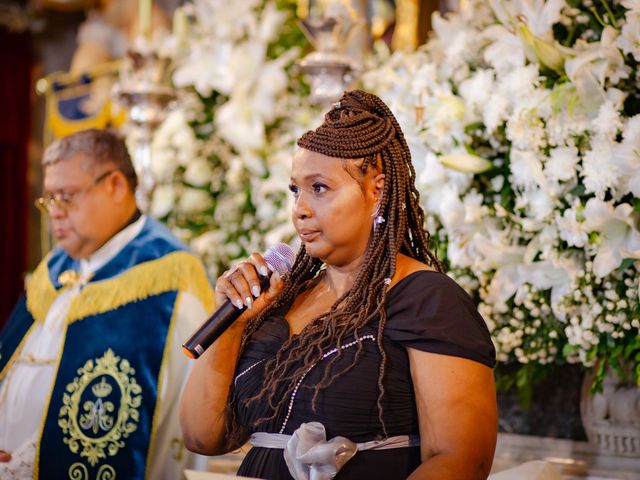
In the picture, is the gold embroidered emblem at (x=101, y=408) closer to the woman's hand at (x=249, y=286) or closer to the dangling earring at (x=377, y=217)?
the woman's hand at (x=249, y=286)

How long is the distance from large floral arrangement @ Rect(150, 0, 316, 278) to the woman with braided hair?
1.64 m

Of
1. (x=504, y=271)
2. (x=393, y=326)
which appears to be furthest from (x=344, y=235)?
(x=504, y=271)

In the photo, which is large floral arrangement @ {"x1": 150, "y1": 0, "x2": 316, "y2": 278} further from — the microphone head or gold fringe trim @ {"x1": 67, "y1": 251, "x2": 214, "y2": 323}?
the microphone head

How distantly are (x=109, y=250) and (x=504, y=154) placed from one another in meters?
1.65

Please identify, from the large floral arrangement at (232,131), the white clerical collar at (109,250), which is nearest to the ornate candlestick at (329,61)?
the large floral arrangement at (232,131)

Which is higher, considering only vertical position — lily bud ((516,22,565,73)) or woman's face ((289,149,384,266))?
lily bud ((516,22,565,73))

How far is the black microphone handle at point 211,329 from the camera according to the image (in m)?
2.27

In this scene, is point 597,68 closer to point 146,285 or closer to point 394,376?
point 394,376

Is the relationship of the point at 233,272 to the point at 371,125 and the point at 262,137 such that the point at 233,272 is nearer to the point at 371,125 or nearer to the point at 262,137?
the point at 371,125

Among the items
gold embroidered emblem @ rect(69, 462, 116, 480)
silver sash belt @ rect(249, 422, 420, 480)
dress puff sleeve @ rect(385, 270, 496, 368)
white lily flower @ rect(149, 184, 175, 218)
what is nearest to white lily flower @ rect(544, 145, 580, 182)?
dress puff sleeve @ rect(385, 270, 496, 368)

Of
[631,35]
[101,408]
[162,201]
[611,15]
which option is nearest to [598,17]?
[611,15]

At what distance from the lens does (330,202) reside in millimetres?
2408

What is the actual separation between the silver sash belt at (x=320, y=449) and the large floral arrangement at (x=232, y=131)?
→ 1.89 meters

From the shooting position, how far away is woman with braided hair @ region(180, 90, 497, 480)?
88.8 inches
